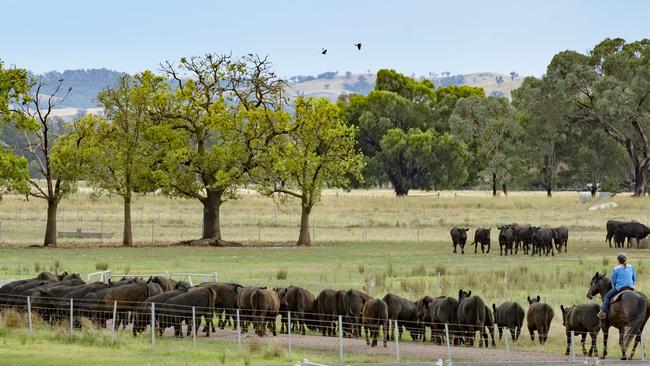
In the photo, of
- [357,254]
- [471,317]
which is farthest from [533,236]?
[471,317]

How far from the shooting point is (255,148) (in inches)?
2547

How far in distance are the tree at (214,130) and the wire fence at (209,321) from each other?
33.0m

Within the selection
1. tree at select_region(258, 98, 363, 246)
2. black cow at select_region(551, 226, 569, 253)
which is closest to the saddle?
black cow at select_region(551, 226, 569, 253)

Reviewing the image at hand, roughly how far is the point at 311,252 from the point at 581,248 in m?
13.3

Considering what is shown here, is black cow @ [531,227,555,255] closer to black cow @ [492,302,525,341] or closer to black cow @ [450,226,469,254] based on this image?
black cow @ [450,226,469,254]

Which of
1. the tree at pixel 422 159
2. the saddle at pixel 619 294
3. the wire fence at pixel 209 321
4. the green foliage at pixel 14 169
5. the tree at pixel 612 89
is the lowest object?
the wire fence at pixel 209 321

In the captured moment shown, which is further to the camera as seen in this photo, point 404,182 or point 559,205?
point 404,182

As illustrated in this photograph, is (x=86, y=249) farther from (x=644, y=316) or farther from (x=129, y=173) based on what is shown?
(x=644, y=316)

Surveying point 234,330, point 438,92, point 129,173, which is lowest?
point 234,330

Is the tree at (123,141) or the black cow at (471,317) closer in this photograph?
the black cow at (471,317)

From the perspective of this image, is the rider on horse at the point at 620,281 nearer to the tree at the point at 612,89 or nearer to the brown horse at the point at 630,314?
the brown horse at the point at 630,314

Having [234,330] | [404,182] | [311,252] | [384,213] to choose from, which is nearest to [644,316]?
[234,330]

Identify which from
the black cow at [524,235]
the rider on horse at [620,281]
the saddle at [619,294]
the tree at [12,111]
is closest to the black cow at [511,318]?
the rider on horse at [620,281]

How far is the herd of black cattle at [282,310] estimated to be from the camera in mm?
26844
